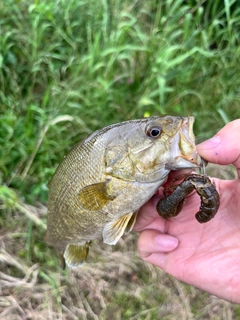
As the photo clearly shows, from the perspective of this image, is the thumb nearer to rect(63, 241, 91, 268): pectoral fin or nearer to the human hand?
the human hand

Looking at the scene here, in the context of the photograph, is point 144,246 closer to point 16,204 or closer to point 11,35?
point 16,204

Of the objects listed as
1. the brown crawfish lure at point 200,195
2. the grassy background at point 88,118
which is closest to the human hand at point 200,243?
the brown crawfish lure at point 200,195

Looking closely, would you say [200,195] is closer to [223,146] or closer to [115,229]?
[223,146]

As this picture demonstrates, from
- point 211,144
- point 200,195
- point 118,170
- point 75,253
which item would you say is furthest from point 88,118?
point 200,195

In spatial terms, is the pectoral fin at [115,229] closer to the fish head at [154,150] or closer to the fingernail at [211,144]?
the fish head at [154,150]

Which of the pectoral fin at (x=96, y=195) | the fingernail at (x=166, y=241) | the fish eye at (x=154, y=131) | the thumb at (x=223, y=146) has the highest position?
the fish eye at (x=154, y=131)

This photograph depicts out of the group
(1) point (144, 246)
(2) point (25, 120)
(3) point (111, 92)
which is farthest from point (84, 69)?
(1) point (144, 246)
